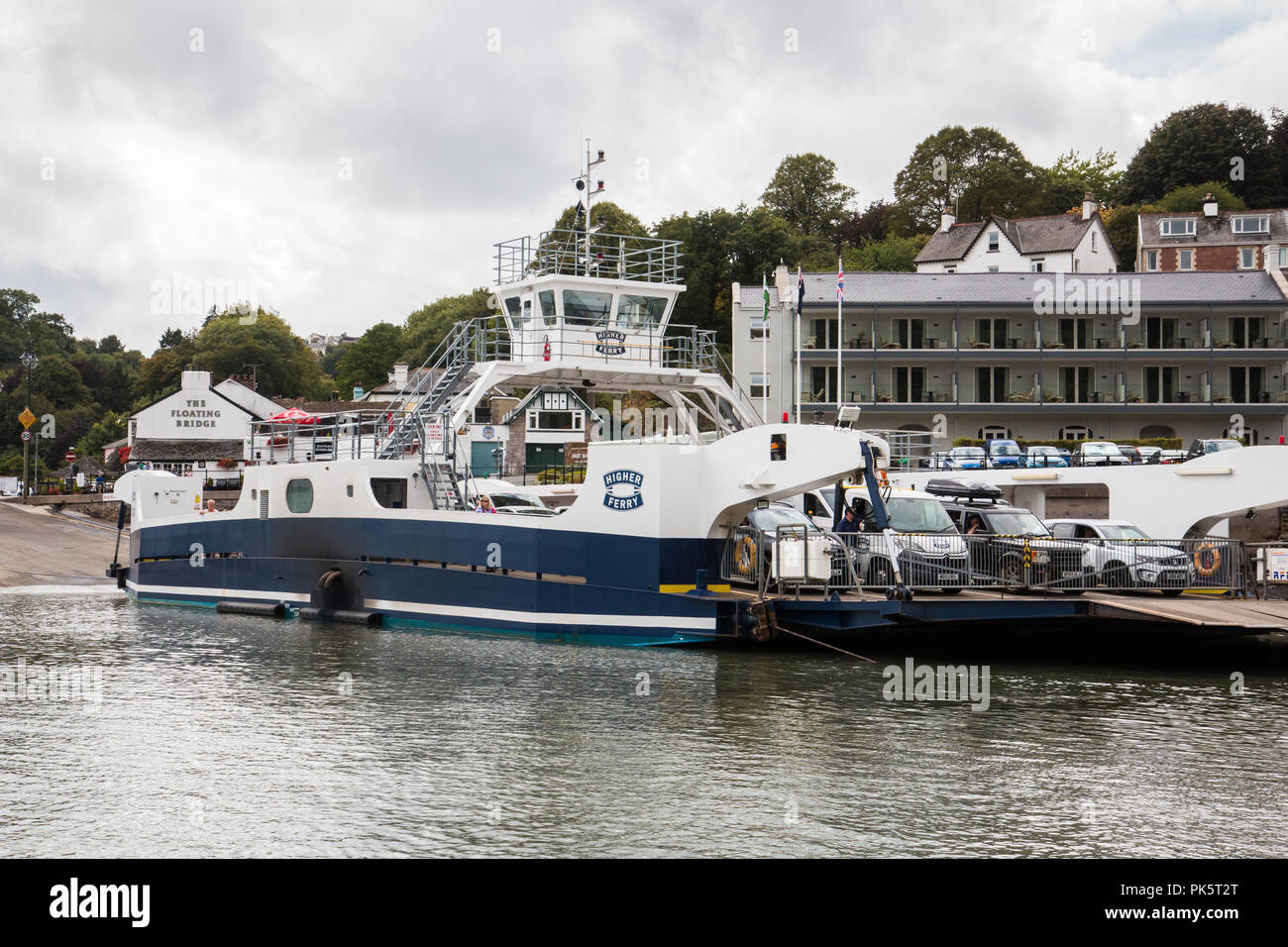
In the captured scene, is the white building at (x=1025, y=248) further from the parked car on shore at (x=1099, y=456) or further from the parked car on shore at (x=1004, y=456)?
the parked car on shore at (x=1099, y=456)

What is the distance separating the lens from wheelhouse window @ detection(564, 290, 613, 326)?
83.1ft

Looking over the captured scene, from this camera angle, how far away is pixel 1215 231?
2904 inches

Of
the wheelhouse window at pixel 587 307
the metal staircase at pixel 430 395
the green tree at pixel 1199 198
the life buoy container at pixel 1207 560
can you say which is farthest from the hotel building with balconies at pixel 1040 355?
the life buoy container at pixel 1207 560

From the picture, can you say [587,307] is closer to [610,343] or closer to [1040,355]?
[610,343]

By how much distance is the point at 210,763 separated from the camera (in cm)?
1266

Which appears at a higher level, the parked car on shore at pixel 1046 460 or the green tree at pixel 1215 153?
the green tree at pixel 1215 153

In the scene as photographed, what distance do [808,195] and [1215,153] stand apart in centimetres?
2789

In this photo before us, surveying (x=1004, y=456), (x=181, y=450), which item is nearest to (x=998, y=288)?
(x=1004, y=456)

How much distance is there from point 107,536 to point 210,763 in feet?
115

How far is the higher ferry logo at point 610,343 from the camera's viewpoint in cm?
2519

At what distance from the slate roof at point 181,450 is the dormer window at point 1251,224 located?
5958cm
